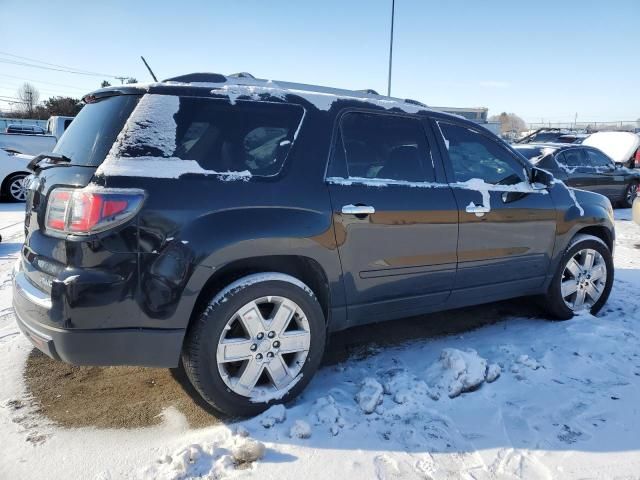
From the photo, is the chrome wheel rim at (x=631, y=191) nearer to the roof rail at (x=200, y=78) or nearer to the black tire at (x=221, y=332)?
the black tire at (x=221, y=332)

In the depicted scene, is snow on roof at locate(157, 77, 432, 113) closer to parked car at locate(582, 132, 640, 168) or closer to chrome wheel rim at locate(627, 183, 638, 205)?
chrome wheel rim at locate(627, 183, 638, 205)

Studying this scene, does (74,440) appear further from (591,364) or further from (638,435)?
(591,364)

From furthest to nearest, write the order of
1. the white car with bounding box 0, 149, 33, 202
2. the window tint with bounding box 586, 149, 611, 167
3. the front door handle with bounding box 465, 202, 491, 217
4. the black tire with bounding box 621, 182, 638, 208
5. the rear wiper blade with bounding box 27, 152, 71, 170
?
the black tire with bounding box 621, 182, 638, 208 < the window tint with bounding box 586, 149, 611, 167 < the white car with bounding box 0, 149, 33, 202 < the front door handle with bounding box 465, 202, 491, 217 < the rear wiper blade with bounding box 27, 152, 71, 170

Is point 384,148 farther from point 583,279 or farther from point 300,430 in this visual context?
point 583,279

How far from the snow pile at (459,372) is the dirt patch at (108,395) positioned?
4.61 feet

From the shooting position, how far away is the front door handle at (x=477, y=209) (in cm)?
345

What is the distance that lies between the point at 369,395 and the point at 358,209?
3.64 ft

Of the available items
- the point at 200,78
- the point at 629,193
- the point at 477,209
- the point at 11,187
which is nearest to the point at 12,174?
the point at 11,187

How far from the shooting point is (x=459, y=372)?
312cm

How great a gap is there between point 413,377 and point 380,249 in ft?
2.84

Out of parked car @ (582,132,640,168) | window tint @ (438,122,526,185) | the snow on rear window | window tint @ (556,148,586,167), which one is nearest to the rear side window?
the snow on rear window

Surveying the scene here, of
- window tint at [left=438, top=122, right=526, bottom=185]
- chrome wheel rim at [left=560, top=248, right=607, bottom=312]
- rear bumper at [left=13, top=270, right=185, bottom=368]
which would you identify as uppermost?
window tint at [left=438, top=122, right=526, bottom=185]

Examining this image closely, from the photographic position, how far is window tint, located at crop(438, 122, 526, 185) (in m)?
3.53

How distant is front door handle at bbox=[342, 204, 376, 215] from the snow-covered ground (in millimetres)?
1061
